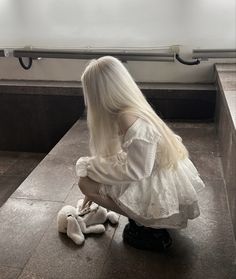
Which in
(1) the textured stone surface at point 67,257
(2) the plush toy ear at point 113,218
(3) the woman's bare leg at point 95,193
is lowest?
(1) the textured stone surface at point 67,257

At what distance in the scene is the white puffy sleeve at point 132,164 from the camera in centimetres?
138

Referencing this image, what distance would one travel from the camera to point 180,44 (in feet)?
9.69

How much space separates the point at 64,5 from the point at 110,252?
2.14 meters

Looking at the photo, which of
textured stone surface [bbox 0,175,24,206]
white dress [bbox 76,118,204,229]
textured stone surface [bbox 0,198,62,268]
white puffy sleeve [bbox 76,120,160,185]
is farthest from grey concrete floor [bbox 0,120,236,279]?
textured stone surface [bbox 0,175,24,206]

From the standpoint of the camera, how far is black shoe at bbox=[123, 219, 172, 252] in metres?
1.60

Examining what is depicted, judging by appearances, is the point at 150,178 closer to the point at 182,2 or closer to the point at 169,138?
the point at 169,138

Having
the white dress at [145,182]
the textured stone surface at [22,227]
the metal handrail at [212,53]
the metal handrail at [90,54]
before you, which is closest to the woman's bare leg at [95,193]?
the white dress at [145,182]

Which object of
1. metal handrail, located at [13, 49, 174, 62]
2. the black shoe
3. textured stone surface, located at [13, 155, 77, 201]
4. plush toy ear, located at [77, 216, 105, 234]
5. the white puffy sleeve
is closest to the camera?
the white puffy sleeve

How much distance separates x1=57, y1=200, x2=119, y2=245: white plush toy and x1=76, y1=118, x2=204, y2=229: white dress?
27cm

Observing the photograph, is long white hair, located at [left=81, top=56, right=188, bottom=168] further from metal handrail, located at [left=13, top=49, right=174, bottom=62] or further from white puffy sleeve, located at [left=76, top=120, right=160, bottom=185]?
metal handrail, located at [left=13, top=49, right=174, bottom=62]

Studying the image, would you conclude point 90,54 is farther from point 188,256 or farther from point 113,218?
point 188,256

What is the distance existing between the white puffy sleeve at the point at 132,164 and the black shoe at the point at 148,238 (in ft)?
1.00

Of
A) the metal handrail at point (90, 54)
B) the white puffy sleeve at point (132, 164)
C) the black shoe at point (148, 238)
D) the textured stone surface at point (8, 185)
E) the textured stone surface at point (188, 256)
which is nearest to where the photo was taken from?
the white puffy sleeve at point (132, 164)

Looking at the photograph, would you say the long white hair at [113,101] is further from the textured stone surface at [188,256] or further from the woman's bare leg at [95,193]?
the textured stone surface at [188,256]
